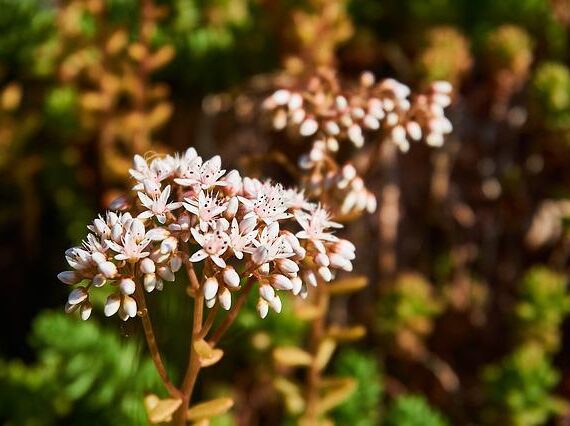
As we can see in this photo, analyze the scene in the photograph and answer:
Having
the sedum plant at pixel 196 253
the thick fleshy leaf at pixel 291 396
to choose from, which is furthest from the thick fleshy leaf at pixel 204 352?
the thick fleshy leaf at pixel 291 396

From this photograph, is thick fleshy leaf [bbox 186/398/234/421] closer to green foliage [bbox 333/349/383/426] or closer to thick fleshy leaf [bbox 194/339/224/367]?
thick fleshy leaf [bbox 194/339/224/367]

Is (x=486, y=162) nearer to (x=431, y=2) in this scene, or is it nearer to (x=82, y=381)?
(x=431, y=2)

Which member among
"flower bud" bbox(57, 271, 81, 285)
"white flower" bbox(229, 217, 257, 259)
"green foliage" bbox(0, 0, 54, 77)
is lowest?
"flower bud" bbox(57, 271, 81, 285)

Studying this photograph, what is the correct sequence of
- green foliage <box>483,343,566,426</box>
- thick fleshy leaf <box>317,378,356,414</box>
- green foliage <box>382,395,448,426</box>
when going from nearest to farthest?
1. thick fleshy leaf <box>317,378,356,414</box>
2. green foliage <box>382,395,448,426</box>
3. green foliage <box>483,343,566,426</box>

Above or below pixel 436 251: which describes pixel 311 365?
below

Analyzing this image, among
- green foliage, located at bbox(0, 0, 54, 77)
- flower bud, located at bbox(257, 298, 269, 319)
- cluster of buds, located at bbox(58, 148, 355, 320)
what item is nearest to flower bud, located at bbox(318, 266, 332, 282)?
cluster of buds, located at bbox(58, 148, 355, 320)

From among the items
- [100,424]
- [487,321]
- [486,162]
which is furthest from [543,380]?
[100,424]
